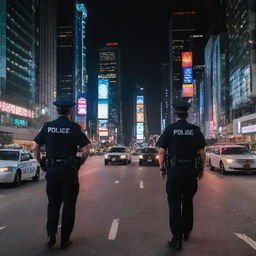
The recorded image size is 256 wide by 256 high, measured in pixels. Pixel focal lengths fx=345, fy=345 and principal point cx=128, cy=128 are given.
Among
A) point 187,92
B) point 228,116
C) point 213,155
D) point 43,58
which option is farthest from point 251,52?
point 43,58

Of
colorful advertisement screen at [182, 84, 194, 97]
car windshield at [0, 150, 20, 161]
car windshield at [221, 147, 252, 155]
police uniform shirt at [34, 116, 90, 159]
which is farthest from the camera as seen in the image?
colorful advertisement screen at [182, 84, 194, 97]

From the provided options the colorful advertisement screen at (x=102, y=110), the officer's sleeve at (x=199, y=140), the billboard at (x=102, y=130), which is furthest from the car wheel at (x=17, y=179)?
the billboard at (x=102, y=130)

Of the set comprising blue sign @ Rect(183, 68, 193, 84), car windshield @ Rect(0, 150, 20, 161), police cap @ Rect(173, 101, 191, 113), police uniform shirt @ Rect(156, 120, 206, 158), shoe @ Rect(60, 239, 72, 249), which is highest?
blue sign @ Rect(183, 68, 193, 84)

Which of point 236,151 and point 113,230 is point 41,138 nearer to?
point 113,230

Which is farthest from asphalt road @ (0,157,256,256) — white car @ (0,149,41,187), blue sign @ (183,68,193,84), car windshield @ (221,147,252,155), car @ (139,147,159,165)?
blue sign @ (183,68,193,84)

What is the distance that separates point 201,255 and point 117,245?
122 centimetres

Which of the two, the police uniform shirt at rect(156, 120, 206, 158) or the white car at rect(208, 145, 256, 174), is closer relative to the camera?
the police uniform shirt at rect(156, 120, 206, 158)

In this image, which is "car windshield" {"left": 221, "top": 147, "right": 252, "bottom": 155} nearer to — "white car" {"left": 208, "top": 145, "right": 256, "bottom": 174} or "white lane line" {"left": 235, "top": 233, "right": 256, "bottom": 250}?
"white car" {"left": 208, "top": 145, "right": 256, "bottom": 174}

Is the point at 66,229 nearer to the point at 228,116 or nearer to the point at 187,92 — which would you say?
the point at 187,92

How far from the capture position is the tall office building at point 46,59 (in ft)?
422

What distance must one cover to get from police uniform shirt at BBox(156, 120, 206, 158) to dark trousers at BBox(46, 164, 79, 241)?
139cm

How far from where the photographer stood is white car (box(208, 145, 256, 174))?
17625mm

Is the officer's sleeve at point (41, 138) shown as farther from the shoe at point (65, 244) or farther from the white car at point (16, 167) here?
the white car at point (16, 167)

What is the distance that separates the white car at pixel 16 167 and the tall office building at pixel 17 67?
70.2m
